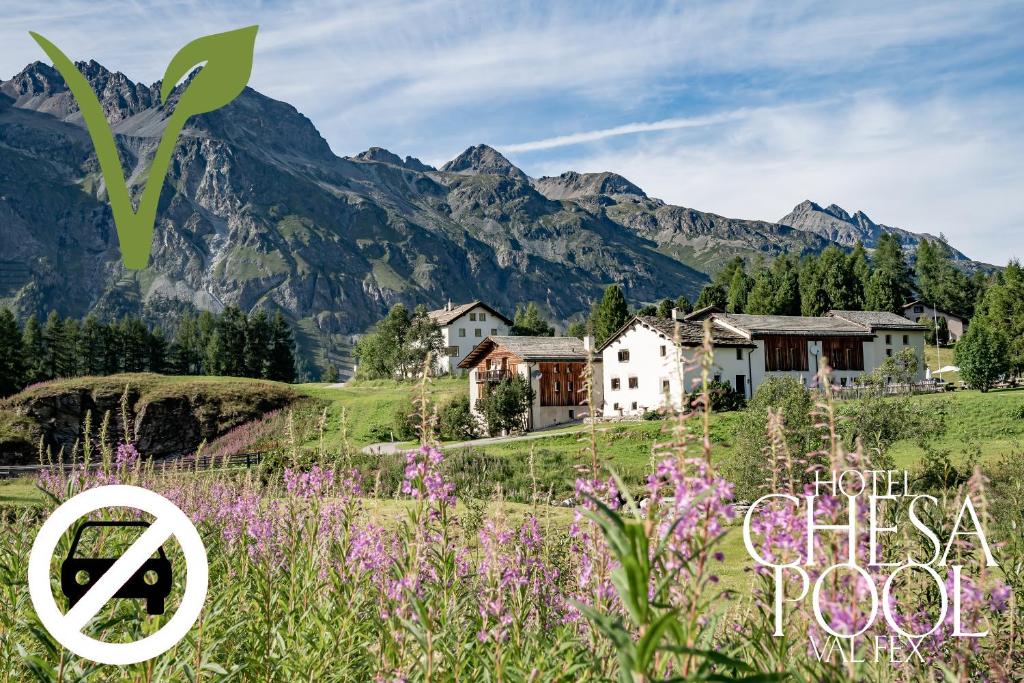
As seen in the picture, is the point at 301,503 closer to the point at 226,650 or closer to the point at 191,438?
the point at 226,650

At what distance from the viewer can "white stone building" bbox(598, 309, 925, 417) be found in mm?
57562

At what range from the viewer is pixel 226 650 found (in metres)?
5.60

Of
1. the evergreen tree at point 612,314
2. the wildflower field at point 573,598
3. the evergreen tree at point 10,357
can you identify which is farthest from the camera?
the evergreen tree at point 612,314

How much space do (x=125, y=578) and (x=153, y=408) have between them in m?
59.1

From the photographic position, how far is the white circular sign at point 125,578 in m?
3.12

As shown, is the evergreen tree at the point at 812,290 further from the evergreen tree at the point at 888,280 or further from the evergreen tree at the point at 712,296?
the evergreen tree at the point at 712,296

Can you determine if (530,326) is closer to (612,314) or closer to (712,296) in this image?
(612,314)

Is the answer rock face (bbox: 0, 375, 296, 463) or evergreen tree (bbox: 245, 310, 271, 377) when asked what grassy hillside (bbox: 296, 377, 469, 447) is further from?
evergreen tree (bbox: 245, 310, 271, 377)

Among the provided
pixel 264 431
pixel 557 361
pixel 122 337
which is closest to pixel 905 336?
pixel 557 361

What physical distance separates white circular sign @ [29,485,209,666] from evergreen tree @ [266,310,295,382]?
95157mm

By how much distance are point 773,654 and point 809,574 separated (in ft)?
1.16

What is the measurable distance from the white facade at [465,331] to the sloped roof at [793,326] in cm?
4192

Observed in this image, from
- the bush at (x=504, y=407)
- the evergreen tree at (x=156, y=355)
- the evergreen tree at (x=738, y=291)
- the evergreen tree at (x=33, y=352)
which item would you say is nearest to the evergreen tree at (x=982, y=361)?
the bush at (x=504, y=407)

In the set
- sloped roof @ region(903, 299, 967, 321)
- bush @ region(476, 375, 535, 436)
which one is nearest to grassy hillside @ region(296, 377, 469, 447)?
bush @ region(476, 375, 535, 436)
